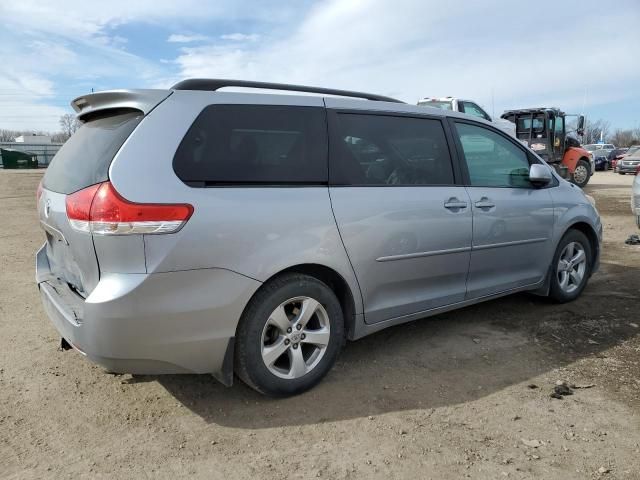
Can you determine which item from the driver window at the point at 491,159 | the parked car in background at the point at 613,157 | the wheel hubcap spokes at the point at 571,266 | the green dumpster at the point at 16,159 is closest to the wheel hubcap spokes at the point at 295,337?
the driver window at the point at 491,159

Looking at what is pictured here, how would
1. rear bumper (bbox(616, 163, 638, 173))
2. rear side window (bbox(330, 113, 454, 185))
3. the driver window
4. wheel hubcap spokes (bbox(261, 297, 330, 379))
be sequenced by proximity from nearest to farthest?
wheel hubcap spokes (bbox(261, 297, 330, 379))
rear side window (bbox(330, 113, 454, 185))
the driver window
rear bumper (bbox(616, 163, 638, 173))

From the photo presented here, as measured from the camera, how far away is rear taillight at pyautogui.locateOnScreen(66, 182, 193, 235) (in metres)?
2.50

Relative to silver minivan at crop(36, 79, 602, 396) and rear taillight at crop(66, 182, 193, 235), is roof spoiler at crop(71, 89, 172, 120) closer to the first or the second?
silver minivan at crop(36, 79, 602, 396)

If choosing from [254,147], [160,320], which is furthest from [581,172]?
[160,320]

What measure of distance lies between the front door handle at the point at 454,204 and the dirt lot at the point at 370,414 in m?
1.06

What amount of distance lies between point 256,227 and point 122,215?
0.68 meters

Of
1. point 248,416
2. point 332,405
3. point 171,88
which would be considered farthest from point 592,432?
point 171,88

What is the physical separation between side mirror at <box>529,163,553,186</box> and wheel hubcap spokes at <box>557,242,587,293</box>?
785mm

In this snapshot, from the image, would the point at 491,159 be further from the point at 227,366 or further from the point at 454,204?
the point at 227,366

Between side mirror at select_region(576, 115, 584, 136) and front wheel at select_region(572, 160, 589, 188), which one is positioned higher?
side mirror at select_region(576, 115, 584, 136)

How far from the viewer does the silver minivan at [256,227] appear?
2.58m

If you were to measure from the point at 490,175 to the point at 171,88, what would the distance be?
2583 millimetres

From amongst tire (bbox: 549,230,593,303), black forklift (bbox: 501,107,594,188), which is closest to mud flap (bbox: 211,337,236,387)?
tire (bbox: 549,230,593,303)

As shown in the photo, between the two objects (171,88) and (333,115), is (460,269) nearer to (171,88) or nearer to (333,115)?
(333,115)
